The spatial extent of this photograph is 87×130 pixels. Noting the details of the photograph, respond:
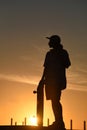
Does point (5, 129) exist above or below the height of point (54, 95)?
below

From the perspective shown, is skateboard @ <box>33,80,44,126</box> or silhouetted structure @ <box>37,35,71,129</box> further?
skateboard @ <box>33,80,44,126</box>

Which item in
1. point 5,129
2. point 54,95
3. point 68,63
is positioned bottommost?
point 5,129

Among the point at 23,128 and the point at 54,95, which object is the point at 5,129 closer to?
the point at 23,128

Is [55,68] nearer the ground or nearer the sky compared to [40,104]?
nearer the sky

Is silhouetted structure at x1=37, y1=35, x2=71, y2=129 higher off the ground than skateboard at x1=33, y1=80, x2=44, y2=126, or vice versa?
silhouetted structure at x1=37, y1=35, x2=71, y2=129

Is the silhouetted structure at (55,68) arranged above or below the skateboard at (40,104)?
above

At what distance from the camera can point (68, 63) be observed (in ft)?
43.5

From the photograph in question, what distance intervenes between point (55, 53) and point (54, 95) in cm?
111

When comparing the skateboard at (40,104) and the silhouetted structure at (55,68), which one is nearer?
the silhouetted structure at (55,68)

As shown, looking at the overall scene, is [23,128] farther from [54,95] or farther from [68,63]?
[68,63]

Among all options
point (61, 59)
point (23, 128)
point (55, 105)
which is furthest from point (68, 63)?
point (23, 128)

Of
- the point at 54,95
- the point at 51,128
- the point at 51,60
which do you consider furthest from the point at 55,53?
the point at 51,128

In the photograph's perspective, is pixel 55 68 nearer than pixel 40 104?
Yes

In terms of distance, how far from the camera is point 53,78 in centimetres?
1320
